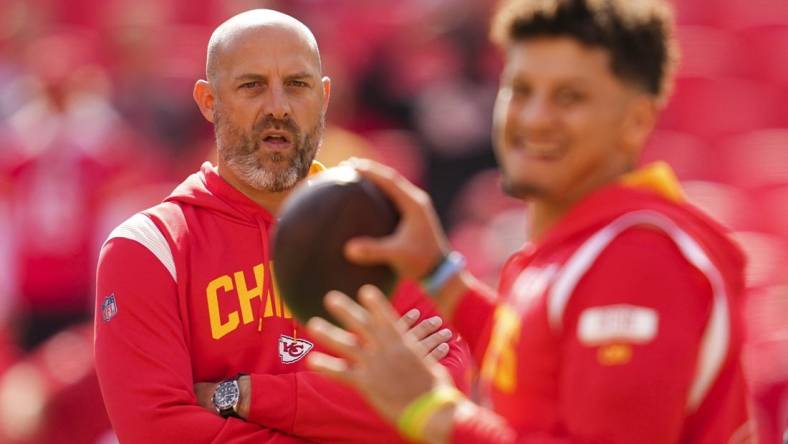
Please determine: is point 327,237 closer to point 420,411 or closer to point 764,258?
Answer: point 420,411

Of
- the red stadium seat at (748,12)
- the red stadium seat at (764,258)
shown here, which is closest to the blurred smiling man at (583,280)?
the red stadium seat at (764,258)

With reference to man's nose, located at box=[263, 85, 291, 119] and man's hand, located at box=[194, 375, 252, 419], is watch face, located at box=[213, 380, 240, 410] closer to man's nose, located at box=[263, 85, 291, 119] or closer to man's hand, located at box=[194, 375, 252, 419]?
man's hand, located at box=[194, 375, 252, 419]

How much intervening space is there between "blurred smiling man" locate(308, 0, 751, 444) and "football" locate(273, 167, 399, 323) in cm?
4

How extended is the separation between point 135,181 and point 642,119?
17.7ft

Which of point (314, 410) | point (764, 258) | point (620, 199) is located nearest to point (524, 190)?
point (620, 199)

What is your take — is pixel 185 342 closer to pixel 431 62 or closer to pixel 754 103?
pixel 431 62

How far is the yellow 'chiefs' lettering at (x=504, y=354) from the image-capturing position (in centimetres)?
280

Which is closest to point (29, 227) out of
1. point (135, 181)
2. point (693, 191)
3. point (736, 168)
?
point (135, 181)

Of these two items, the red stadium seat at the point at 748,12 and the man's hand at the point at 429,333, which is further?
the red stadium seat at the point at 748,12

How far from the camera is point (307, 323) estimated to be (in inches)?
120

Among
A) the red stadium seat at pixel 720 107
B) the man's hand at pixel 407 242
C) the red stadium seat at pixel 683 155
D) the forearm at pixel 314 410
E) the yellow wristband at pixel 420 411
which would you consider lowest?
the forearm at pixel 314 410

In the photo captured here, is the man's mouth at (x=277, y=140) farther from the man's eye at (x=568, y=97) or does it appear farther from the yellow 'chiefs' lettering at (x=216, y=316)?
the man's eye at (x=568, y=97)

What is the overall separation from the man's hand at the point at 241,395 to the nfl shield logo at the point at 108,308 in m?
0.28

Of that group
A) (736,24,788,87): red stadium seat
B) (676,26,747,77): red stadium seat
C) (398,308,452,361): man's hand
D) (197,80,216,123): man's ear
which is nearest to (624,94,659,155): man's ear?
(398,308,452,361): man's hand
